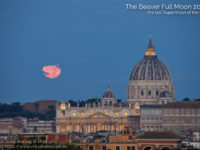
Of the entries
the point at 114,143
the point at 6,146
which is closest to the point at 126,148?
the point at 114,143

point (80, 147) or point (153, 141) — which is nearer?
point (153, 141)

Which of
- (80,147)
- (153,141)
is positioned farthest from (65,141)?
(153,141)

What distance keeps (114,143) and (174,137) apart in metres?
8.61

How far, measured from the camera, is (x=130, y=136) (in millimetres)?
112312

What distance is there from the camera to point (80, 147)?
109m

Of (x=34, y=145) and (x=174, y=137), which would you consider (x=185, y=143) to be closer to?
(x=174, y=137)

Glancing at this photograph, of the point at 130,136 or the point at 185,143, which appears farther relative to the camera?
the point at 130,136

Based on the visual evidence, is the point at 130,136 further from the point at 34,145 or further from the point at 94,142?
the point at 34,145

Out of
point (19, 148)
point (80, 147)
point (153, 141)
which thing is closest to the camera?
point (19, 148)

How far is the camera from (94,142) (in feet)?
365

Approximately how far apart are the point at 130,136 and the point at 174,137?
10.1 metres

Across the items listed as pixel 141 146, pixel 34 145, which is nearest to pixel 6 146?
pixel 34 145

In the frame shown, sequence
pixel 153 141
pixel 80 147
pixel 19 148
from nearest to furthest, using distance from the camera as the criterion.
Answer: pixel 19 148 → pixel 153 141 → pixel 80 147

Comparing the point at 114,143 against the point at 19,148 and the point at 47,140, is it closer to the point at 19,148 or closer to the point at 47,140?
the point at 47,140
